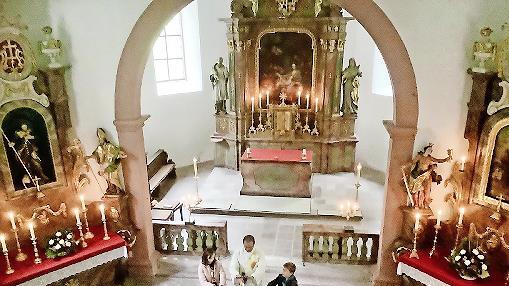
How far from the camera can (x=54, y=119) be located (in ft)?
23.4

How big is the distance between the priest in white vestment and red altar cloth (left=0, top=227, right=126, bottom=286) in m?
1.93

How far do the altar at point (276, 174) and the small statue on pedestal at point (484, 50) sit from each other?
18.6ft

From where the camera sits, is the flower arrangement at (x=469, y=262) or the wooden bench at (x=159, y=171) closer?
the flower arrangement at (x=469, y=262)

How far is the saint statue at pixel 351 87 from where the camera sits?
12.2 metres

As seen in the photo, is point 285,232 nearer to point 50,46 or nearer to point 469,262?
point 469,262

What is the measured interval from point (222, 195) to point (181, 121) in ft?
10.7

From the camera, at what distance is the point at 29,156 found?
6.98m

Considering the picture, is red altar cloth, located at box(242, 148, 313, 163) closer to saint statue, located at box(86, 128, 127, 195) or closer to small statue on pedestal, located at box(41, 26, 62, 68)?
saint statue, located at box(86, 128, 127, 195)

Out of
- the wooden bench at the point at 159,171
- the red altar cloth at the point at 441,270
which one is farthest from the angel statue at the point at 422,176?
the wooden bench at the point at 159,171

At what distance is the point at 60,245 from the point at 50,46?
298cm

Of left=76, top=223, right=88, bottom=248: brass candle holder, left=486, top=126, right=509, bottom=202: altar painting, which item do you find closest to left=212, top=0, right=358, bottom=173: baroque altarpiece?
left=76, top=223, right=88, bottom=248: brass candle holder

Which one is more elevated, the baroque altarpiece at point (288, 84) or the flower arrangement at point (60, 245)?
the baroque altarpiece at point (288, 84)

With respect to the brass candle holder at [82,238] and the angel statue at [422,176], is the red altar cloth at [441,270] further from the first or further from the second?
the brass candle holder at [82,238]

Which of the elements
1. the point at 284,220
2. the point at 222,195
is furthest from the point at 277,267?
the point at 222,195
